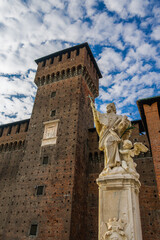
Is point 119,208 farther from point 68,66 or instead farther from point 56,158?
point 68,66

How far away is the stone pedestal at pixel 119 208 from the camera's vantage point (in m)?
3.33

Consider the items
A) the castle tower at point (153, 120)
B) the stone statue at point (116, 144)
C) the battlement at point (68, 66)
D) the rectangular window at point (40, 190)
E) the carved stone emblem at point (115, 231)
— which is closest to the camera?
the carved stone emblem at point (115, 231)

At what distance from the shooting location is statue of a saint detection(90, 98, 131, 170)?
4180 millimetres

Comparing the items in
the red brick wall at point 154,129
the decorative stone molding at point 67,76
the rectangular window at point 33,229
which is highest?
the decorative stone molding at point 67,76

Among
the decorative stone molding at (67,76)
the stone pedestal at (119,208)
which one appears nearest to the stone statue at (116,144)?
the stone pedestal at (119,208)

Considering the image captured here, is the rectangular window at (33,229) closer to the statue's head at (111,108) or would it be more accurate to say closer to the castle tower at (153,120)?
the castle tower at (153,120)

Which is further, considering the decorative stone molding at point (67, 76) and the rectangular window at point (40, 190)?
the decorative stone molding at point (67, 76)

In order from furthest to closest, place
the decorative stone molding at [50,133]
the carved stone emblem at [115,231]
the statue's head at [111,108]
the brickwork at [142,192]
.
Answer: the decorative stone molding at [50,133]
the brickwork at [142,192]
the statue's head at [111,108]
the carved stone emblem at [115,231]

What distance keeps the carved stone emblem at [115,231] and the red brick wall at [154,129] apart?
6259mm

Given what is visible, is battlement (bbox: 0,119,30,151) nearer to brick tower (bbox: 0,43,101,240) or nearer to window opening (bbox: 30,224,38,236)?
brick tower (bbox: 0,43,101,240)

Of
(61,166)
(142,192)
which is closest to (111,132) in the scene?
(61,166)

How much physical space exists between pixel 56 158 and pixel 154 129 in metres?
7.41

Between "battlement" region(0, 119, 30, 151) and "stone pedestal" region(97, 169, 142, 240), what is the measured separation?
16201 millimetres

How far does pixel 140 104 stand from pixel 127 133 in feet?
24.2
